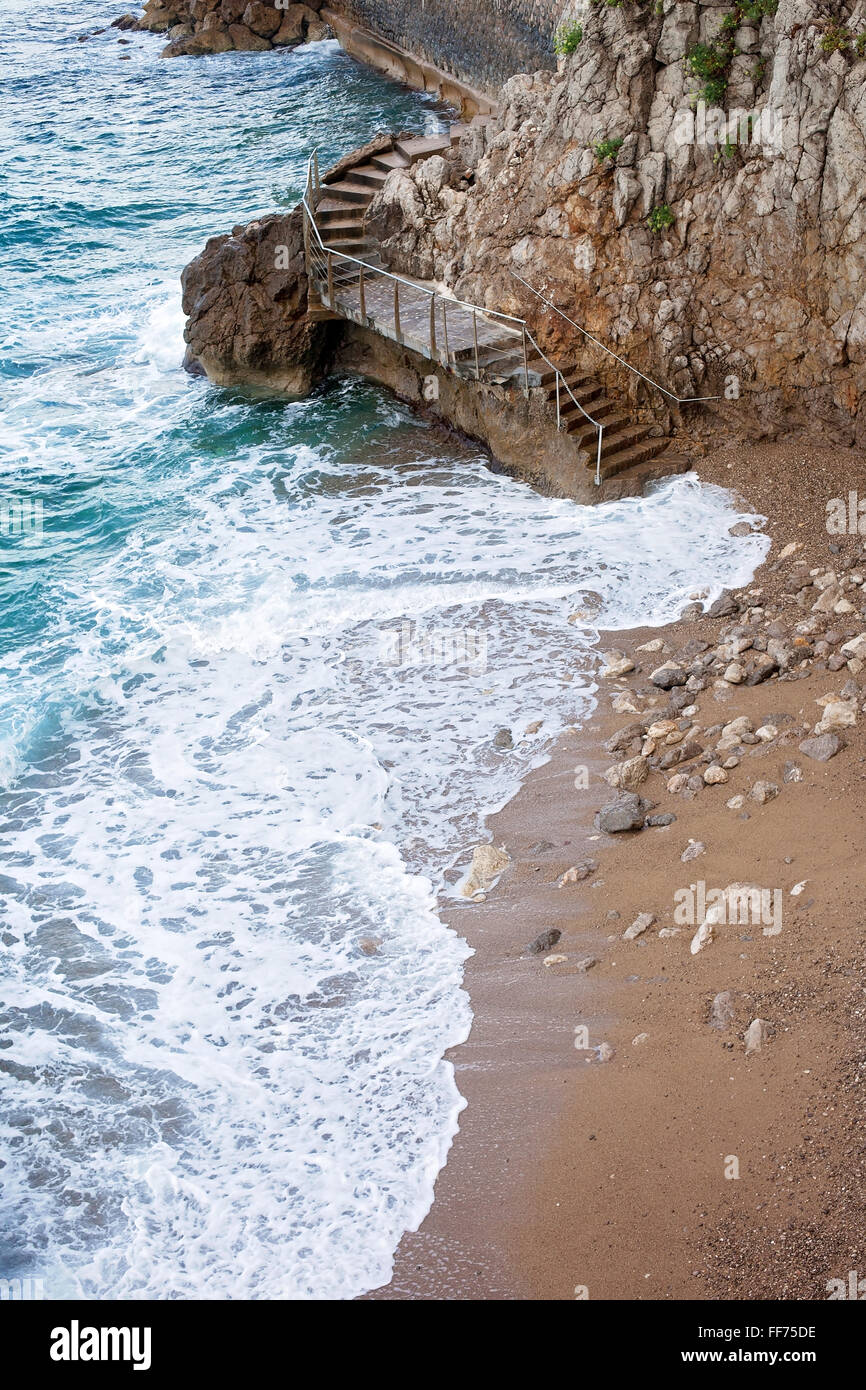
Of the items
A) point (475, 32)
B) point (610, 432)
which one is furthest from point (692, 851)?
point (475, 32)

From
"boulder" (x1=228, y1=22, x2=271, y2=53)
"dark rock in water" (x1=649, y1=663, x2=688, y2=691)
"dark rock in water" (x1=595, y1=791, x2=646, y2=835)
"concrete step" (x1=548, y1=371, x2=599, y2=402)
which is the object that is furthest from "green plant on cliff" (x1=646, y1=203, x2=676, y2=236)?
"boulder" (x1=228, y1=22, x2=271, y2=53)

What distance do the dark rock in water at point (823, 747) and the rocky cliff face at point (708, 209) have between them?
6527 millimetres

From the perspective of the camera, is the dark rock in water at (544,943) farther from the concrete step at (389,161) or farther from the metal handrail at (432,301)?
the concrete step at (389,161)

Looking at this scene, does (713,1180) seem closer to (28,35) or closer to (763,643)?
(763,643)

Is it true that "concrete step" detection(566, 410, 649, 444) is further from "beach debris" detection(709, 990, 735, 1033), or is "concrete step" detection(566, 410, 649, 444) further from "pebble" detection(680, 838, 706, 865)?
"beach debris" detection(709, 990, 735, 1033)

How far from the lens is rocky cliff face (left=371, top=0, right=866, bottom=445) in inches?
608

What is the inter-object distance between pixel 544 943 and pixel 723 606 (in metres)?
5.59

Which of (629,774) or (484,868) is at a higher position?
(629,774)

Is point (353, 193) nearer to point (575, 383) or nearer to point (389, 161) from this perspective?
point (389, 161)

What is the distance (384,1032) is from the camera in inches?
396

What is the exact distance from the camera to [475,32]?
32.6m

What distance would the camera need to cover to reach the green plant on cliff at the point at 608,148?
1698 cm

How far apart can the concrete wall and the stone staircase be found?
10.00 meters

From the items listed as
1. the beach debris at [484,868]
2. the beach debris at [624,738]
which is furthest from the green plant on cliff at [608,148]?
the beach debris at [484,868]
